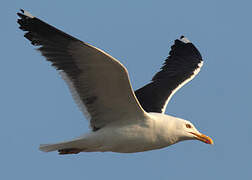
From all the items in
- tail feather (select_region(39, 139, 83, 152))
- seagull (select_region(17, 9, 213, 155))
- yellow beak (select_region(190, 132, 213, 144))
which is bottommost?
yellow beak (select_region(190, 132, 213, 144))

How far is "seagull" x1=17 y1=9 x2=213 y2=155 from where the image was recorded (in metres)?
7.91

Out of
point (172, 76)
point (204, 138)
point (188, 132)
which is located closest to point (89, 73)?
point (188, 132)

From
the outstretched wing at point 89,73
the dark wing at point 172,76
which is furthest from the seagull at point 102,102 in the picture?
the dark wing at point 172,76

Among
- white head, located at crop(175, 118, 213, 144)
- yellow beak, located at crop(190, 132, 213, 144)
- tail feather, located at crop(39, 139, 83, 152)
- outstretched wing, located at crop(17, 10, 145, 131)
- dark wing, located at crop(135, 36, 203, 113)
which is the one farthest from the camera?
dark wing, located at crop(135, 36, 203, 113)

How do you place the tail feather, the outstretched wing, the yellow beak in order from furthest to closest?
1. the yellow beak
2. the tail feather
3. the outstretched wing

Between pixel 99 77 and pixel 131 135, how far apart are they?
116 cm

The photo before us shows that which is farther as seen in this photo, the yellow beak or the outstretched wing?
the yellow beak

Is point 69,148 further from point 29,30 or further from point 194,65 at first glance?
point 194,65

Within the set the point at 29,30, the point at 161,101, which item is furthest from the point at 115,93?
the point at 161,101

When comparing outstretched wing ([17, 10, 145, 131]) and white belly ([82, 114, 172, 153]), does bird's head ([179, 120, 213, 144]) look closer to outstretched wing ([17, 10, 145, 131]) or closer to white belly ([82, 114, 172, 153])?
white belly ([82, 114, 172, 153])

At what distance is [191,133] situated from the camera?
9383mm

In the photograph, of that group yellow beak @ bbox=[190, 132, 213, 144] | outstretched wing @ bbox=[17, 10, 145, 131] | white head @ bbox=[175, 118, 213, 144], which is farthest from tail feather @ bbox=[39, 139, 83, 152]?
yellow beak @ bbox=[190, 132, 213, 144]

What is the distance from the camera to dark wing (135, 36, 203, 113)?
1065cm

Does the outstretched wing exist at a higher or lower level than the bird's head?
higher
